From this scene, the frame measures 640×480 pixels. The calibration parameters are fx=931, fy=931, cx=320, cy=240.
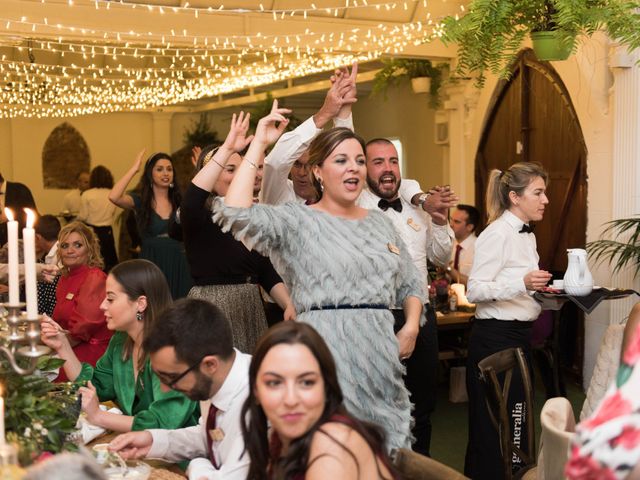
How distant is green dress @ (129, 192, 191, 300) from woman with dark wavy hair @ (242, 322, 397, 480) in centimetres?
342

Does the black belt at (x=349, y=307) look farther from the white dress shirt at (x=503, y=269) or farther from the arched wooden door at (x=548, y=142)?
the arched wooden door at (x=548, y=142)

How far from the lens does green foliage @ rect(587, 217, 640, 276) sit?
5746 millimetres

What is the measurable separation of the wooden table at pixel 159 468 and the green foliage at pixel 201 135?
13718mm

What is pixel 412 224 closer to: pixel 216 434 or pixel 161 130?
pixel 216 434

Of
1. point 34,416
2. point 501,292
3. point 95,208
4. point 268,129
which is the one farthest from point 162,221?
point 95,208

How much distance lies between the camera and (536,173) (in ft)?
14.3

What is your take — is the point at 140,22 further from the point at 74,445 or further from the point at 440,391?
the point at 74,445

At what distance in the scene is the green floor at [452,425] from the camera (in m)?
5.23

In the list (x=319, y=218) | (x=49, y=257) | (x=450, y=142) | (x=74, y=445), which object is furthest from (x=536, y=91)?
(x=74, y=445)

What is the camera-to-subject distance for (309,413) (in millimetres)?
2014

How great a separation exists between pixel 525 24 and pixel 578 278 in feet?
5.43

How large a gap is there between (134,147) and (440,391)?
12.6m

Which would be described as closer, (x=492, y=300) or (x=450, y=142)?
(x=492, y=300)

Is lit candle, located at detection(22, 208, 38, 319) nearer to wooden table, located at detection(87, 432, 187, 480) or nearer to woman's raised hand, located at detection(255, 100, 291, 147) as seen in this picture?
wooden table, located at detection(87, 432, 187, 480)
